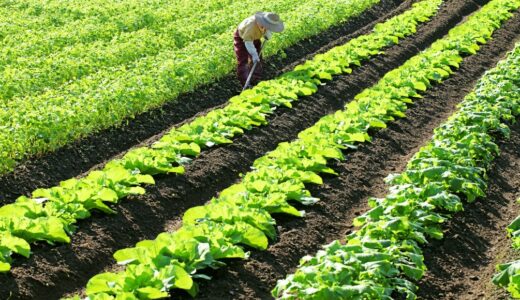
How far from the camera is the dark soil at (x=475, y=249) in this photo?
7.33 m

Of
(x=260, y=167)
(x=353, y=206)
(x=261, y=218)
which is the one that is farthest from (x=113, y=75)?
(x=261, y=218)

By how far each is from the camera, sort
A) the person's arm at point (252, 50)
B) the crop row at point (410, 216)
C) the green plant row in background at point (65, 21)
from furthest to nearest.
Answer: the green plant row in background at point (65, 21), the person's arm at point (252, 50), the crop row at point (410, 216)

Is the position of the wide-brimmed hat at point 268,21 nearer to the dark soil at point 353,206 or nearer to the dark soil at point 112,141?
the dark soil at point 112,141

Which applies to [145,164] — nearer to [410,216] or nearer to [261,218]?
[261,218]

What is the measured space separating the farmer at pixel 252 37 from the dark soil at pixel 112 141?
0.36 meters

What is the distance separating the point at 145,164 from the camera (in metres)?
9.73

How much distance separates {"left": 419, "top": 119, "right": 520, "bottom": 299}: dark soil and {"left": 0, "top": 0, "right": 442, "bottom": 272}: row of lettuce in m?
3.15

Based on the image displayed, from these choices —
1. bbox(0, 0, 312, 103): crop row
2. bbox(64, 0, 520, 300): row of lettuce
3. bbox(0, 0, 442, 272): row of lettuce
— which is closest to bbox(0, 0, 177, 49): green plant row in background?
bbox(0, 0, 312, 103): crop row

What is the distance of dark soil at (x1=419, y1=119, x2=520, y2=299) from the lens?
733 cm

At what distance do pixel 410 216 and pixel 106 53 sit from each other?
9451 millimetres

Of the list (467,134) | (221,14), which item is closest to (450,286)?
(467,134)

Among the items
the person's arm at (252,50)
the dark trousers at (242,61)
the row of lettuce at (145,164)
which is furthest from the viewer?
the dark trousers at (242,61)

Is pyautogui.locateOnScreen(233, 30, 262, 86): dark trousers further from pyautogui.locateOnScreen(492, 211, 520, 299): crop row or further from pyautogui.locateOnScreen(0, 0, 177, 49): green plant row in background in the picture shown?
pyautogui.locateOnScreen(492, 211, 520, 299): crop row

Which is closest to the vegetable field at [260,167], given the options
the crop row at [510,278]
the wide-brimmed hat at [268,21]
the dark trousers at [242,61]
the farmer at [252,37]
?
the crop row at [510,278]
